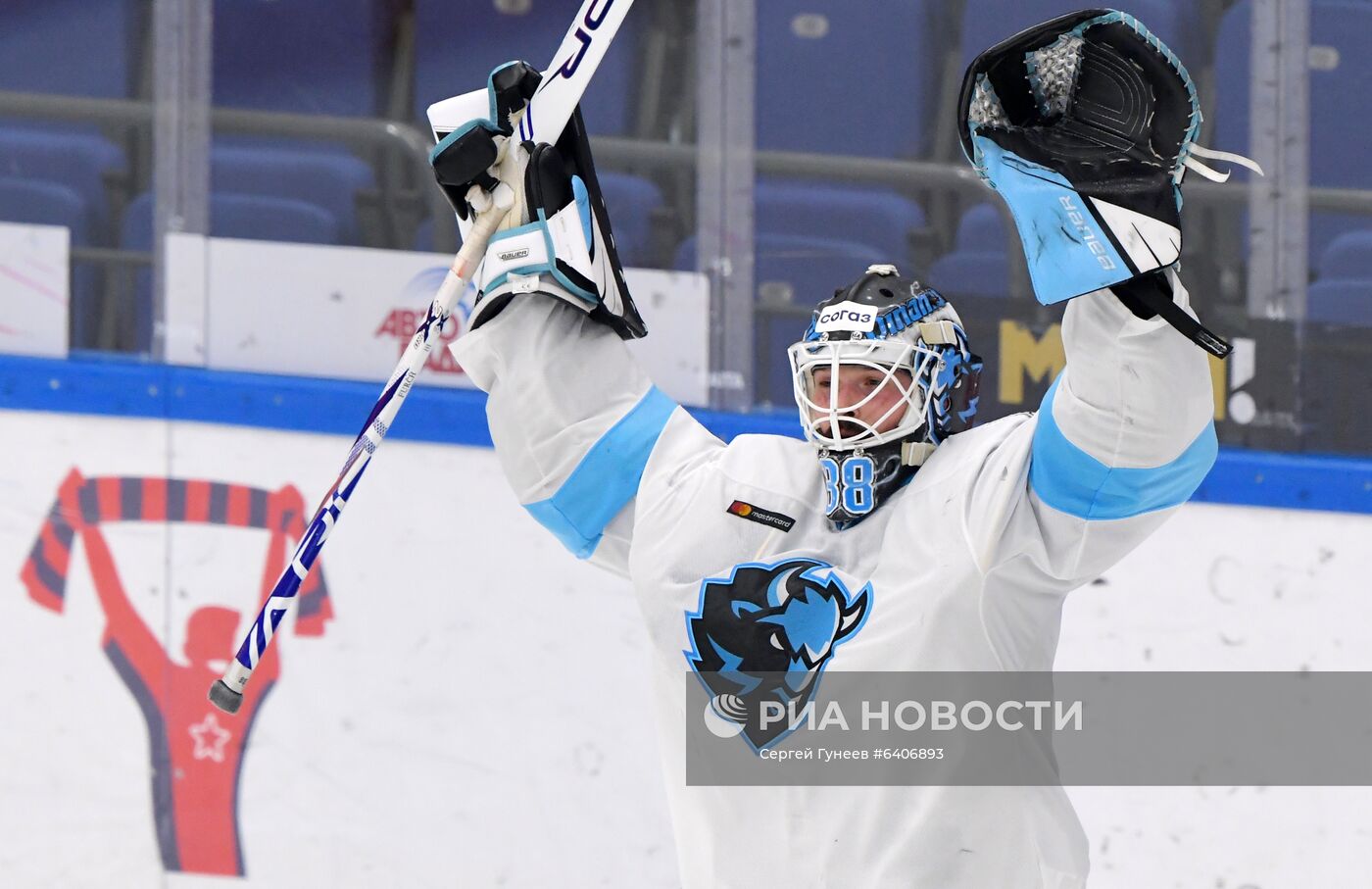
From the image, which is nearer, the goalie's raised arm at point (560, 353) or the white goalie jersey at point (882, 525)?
the white goalie jersey at point (882, 525)

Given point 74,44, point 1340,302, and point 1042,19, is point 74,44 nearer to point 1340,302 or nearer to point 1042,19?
point 1042,19

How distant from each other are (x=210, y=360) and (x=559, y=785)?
949mm

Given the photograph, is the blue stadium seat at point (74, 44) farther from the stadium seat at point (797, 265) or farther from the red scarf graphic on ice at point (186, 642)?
A: the stadium seat at point (797, 265)

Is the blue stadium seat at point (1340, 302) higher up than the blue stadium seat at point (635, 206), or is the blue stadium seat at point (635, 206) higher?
the blue stadium seat at point (635, 206)

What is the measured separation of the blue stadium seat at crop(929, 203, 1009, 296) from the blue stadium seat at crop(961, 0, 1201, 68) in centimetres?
31

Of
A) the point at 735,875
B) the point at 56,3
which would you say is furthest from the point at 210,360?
the point at 735,875

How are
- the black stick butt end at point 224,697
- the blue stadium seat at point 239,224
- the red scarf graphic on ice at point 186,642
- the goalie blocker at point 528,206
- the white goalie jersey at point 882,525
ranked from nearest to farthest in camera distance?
the white goalie jersey at point 882,525 → the black stick butt end at point 224,697 → the goalie blocker at point 528,206 → the red scarf graphic on ice at point 186,642 → the blue stadium seat at point 239,224

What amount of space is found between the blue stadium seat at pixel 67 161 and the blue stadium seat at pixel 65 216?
0.01 m

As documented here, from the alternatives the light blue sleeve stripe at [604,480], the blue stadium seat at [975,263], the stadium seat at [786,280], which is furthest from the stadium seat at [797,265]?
the light blue sleeve stripe at [604,480]

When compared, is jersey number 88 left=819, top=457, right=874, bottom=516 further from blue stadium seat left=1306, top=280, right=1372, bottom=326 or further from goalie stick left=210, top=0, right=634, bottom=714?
blue stadium seat left=1306, top=280, right=1372, bottom=326

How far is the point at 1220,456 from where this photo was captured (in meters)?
3.14

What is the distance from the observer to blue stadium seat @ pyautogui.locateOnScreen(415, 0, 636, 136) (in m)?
3.23

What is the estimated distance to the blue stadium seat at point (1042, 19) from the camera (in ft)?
→ 10.7

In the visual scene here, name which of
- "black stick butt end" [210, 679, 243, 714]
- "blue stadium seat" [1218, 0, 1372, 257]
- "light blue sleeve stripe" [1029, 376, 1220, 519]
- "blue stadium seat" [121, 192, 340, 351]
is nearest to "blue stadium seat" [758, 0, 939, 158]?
"blue stadium seat" [1218, 0, 1372, 257]
